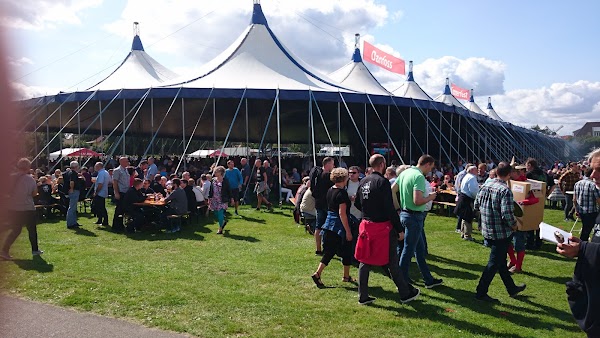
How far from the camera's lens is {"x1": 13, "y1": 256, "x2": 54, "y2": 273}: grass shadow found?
6281 millimetres

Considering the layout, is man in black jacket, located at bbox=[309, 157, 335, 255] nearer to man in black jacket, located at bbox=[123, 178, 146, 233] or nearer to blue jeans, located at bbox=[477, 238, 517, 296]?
blue jeans, located at bbox=[477, 238, 517, 296]

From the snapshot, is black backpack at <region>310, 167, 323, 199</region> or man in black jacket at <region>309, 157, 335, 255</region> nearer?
man in black jacket at <region>309, 157, 335, 255</region>

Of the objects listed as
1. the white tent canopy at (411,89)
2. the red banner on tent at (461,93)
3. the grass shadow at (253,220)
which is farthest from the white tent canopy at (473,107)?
the grass shadow at (253,220)

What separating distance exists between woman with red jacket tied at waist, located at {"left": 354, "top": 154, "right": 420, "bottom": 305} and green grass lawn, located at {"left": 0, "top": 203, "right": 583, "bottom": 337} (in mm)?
232

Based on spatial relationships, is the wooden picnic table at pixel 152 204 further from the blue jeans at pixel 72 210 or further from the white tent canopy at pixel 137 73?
the white tent canopy at pixel 137 73

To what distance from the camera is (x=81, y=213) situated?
12.0 m

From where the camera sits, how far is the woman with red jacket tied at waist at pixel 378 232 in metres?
4.91

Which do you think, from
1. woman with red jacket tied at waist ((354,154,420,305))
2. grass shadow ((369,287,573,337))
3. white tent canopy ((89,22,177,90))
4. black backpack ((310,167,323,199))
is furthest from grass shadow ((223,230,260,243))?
white tent canopy ((89,22,177,90))

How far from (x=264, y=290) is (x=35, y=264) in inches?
138

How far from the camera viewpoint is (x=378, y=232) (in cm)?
495

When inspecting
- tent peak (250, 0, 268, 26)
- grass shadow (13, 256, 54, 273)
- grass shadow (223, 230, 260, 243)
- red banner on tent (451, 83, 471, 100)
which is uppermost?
red banner on tent (451, 83, 471, 100)

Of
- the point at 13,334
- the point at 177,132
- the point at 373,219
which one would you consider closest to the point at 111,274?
the point at 13,334

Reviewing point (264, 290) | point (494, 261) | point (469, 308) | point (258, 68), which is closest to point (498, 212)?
point (494, 261)

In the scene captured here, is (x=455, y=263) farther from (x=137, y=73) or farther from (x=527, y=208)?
(x=137, y=73)
